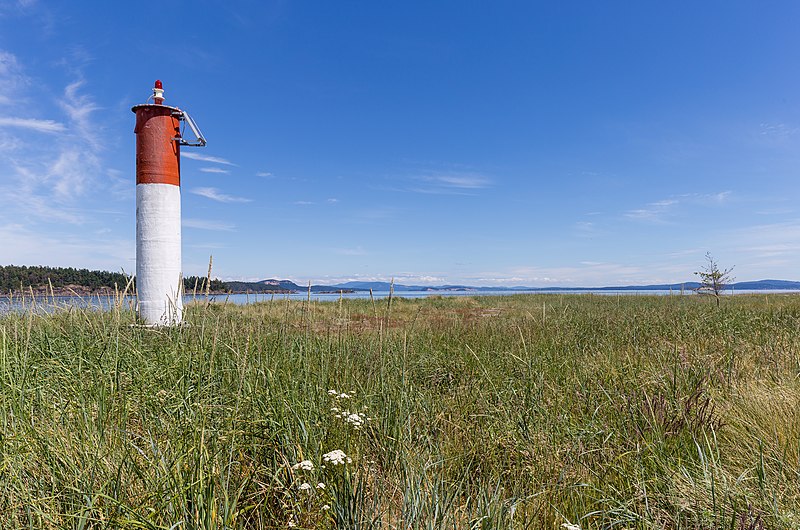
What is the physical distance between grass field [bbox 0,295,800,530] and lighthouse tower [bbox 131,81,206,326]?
3.14m

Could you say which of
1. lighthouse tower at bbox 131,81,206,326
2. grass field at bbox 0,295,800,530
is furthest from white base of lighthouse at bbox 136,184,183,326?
grass field at bbox 0,295,800,530

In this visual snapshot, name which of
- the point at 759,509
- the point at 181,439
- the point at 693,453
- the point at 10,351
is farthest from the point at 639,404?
the point at 10,351

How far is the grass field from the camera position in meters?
2.02

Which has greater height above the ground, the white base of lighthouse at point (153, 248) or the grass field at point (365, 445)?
the white base of lighthouse at point (153, 248)

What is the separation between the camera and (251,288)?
5.39 m

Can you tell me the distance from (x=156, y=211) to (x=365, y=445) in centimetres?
701

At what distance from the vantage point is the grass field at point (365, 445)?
2.02 metres

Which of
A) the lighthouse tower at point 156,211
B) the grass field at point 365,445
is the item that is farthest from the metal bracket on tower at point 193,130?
the grass field at point 365,445

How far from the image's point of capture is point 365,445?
9.27 feet

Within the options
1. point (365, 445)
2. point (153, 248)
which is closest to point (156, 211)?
point (153, 248)

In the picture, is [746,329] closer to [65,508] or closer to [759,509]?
[759,509]

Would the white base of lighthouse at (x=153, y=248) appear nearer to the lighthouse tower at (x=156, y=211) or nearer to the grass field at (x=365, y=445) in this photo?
the lighthouse tower at (x=156, y=211)

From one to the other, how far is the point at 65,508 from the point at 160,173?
280 inches

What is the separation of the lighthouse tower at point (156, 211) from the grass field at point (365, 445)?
10.3 ft
